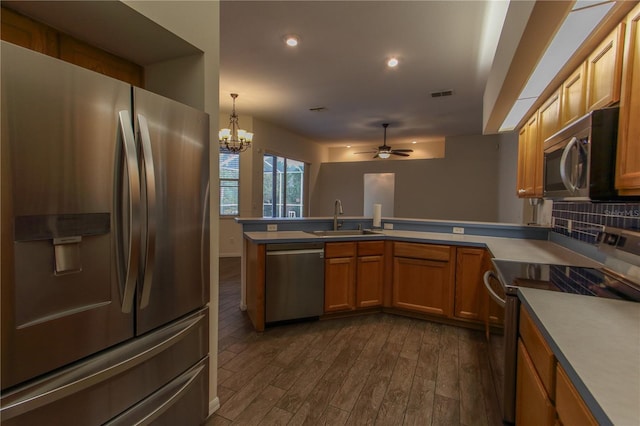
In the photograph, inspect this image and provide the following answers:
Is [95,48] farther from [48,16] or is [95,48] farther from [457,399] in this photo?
[457,399]

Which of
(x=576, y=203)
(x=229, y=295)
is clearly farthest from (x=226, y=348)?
(x=576, y=203)

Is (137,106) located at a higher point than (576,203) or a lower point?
higher

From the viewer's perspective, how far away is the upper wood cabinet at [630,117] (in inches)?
45.1

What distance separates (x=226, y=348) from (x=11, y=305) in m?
1.83

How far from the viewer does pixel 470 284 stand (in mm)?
2742

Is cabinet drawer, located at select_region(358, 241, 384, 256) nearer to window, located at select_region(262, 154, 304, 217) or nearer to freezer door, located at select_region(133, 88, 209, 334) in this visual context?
freezer door, located at select_region(133, 88, 209, 334)

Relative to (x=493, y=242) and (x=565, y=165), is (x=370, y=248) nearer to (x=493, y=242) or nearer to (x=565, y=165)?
(x=493, y=242)

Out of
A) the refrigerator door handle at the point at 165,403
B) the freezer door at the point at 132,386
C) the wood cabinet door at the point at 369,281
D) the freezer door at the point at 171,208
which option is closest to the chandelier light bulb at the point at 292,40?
the freezer door at the point at 171,208

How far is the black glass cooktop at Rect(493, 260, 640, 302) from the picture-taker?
1.32 meters

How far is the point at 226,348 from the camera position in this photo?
8.00ft

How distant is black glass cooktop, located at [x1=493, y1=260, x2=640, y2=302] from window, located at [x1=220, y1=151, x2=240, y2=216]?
508 cm

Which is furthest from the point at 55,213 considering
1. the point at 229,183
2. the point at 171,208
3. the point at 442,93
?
the point at 229,183

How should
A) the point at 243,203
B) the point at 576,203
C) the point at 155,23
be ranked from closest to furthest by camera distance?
the point at 155,23, the point at 576,203, the point at 243,203

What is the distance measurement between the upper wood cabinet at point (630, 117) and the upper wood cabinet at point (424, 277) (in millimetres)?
1671
